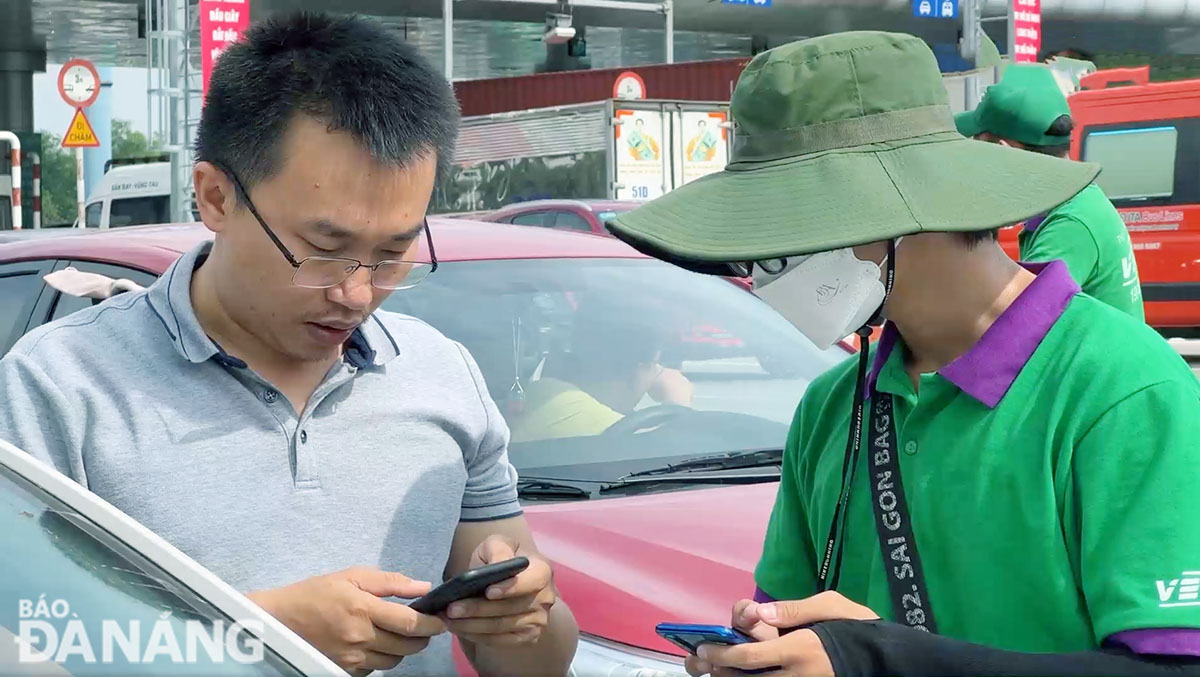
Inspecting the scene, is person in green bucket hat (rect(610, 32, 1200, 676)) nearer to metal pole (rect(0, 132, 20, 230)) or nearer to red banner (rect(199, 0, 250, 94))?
metal pole (rect(0, 132, 20, 230))

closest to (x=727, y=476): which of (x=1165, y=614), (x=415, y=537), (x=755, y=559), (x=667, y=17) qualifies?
(x=755, y=559)

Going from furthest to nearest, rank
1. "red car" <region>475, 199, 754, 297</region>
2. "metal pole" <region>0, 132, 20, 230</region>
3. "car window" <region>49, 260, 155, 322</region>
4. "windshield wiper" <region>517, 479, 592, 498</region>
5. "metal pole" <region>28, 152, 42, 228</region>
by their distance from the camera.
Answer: "metal pole" <region>28, 152, 42, 228</region>
"metal pole" <region>0, 132, 20, 230</region>
"red car" <region>475, 199, 754, 297</region>
"car window" <region>49, 260, 155, 322</region>
"windshield wiper" <region>517, 479, 592, 498</region>

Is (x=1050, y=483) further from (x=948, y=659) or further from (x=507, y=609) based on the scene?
(x=507, y=609)

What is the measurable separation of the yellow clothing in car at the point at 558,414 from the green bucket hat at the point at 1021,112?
4.14 feet

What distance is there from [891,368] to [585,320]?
6.08ft

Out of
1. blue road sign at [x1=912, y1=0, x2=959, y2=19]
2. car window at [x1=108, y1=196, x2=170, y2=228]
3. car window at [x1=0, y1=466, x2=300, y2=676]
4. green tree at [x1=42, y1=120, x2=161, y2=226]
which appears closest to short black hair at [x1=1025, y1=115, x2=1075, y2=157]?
car window at [x1=0, y1=466, x2=300, y2=676]

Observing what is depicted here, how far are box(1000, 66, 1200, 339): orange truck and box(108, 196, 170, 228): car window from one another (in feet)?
33.8

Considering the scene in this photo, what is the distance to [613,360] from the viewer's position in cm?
356

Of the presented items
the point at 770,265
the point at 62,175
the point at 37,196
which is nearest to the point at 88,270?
the point at 770,265

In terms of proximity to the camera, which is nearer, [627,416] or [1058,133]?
[627,416]

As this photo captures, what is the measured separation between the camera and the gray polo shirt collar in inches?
80.8

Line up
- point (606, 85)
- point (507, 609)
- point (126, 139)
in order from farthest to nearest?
1. point (126, 139)
2. point (606, 85)
3. point (507, 609)

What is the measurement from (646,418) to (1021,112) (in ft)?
4.37

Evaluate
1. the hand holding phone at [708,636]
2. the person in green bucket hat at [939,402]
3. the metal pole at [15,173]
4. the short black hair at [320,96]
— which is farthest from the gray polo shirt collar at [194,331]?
the metal pole at [15,173]
